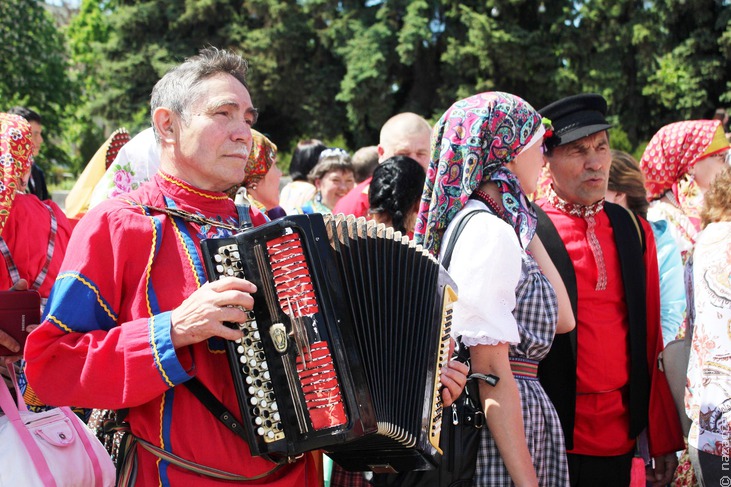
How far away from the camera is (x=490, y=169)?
296 cm

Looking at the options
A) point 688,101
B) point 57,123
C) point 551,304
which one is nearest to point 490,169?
point 551,304

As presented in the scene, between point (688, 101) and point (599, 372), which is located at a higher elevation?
point (688, 101)

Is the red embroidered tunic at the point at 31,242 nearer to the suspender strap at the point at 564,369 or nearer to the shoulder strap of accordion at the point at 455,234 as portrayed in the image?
the shoulder strap of accordion at the point at 455,234

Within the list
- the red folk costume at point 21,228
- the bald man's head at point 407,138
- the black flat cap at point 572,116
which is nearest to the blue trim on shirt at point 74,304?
the red folk costume at point 21,228

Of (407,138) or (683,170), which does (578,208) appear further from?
(407,138)

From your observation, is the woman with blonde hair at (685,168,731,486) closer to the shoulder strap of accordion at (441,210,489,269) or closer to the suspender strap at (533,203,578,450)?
the suspender strap at (533,203,578,450)

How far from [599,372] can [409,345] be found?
1.45m

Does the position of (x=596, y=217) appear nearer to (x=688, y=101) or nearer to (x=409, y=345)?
(x=409, y=345)

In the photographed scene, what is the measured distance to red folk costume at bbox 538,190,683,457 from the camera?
352 centimetres

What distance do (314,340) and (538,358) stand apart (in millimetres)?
1218

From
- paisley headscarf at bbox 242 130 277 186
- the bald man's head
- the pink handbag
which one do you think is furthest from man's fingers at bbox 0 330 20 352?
the bald man's head

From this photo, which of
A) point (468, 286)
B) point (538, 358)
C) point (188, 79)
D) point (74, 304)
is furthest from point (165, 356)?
point (538, 358)

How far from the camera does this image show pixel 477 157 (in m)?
2.89

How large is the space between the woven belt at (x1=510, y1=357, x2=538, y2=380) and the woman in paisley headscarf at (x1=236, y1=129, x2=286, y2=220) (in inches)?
74.5
